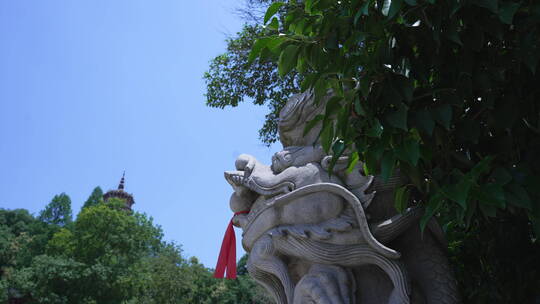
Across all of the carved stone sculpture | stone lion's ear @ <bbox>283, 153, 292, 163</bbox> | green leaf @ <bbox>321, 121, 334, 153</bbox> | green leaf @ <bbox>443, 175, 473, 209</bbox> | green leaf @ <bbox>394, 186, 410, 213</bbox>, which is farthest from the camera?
stone lion's ear @ <bbox>283, 153, 292, 163</bbox>

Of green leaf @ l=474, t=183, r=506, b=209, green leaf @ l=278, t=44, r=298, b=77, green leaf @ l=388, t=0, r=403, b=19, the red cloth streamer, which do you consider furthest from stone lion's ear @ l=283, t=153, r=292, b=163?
green leaf @ l=474, t=183, r=506, b=209

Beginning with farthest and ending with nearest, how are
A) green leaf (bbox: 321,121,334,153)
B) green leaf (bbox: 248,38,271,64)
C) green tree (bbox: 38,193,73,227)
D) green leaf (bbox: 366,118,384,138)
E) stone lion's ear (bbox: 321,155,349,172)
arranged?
1. green tree (bbox: 38,193,73,227)
2. stone lion's ear (bbox: 321,155,349,172)
3. green leaf (bbox: 321,121,334,153)
4. green leaf (bbox: 248,38,271,64)
5. green leaf (bbox: 366,118,384,138)

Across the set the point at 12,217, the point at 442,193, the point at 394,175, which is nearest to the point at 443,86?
the point at 442,193

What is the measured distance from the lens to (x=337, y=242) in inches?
132

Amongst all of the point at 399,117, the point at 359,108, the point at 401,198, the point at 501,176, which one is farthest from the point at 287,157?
the point at 501,176

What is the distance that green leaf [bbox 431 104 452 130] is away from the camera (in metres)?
1.89

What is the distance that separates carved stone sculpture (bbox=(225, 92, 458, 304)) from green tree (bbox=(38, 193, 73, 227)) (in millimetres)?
47211

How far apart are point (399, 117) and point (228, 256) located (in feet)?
8.63

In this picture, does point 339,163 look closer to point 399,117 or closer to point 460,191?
point 399,117

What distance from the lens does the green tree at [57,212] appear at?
47.0 metres

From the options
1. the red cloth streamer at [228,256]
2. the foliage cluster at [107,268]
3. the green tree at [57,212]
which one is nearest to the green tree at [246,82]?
the red cloth streamer at [228,256]

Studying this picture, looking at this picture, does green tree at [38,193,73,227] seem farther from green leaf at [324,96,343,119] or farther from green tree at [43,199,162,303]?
green leaf at [324,96,343,119]

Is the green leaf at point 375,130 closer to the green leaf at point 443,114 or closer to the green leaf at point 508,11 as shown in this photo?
the green leaf at point 443,114

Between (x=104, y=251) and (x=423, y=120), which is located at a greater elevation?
(x=104, y=251)
